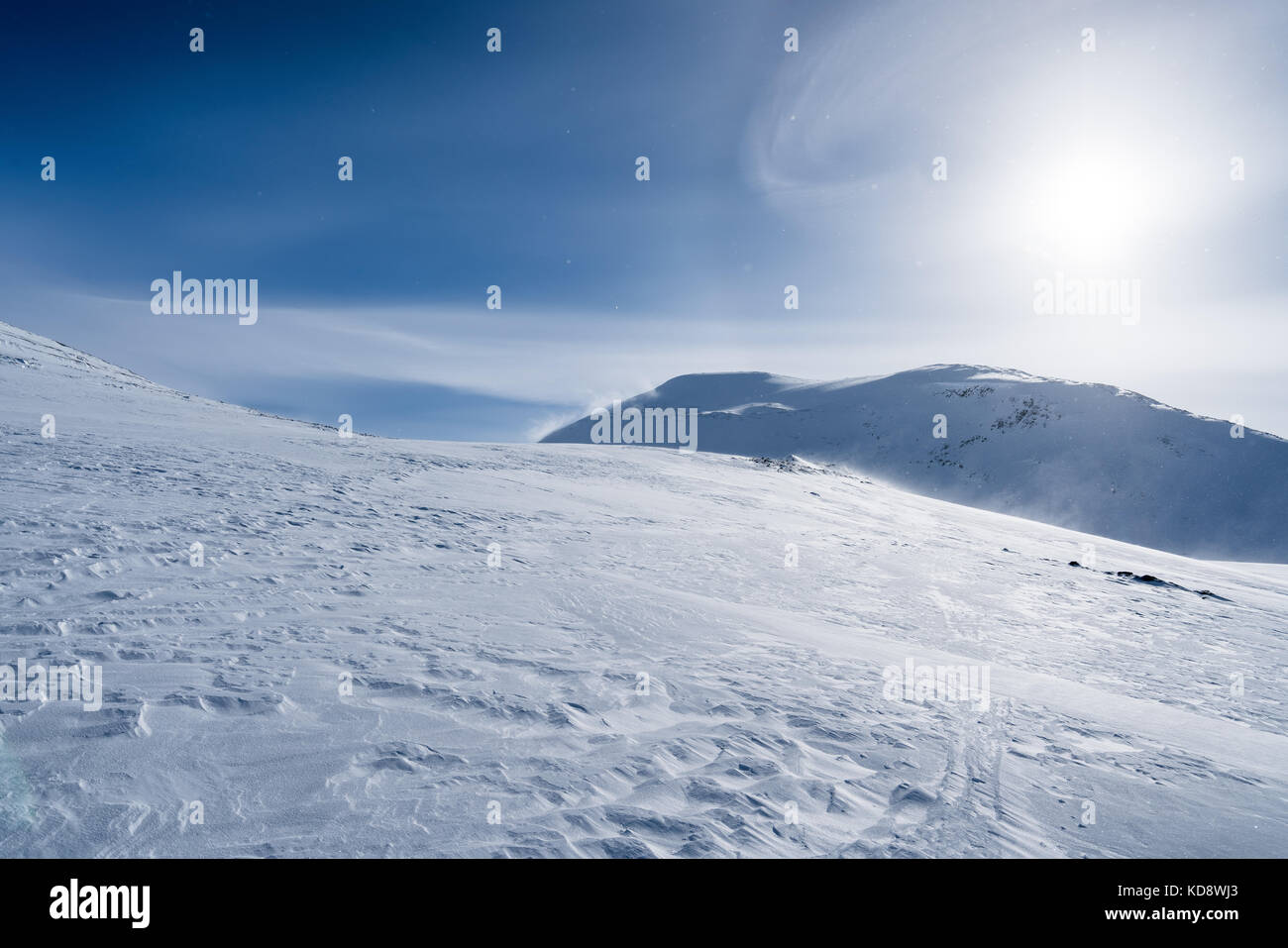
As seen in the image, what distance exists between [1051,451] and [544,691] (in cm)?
7348

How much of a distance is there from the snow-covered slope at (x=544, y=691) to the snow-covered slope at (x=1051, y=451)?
51185 millimetres

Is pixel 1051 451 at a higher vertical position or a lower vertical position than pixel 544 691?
higher

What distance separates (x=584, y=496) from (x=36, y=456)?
1047cm

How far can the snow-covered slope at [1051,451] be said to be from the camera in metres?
53.5

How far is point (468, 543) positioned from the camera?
10102 millimetres

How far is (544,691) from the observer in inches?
208

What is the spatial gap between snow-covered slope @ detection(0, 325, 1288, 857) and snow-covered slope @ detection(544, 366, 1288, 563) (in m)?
51.2

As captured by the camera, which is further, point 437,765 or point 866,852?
point 437,765

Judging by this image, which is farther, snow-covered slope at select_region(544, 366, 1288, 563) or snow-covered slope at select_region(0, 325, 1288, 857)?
snow-covered slope at select_region(544, 366, 1288, 563)

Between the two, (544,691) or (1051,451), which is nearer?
(544,691)

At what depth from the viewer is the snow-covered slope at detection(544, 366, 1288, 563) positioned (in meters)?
53.5
